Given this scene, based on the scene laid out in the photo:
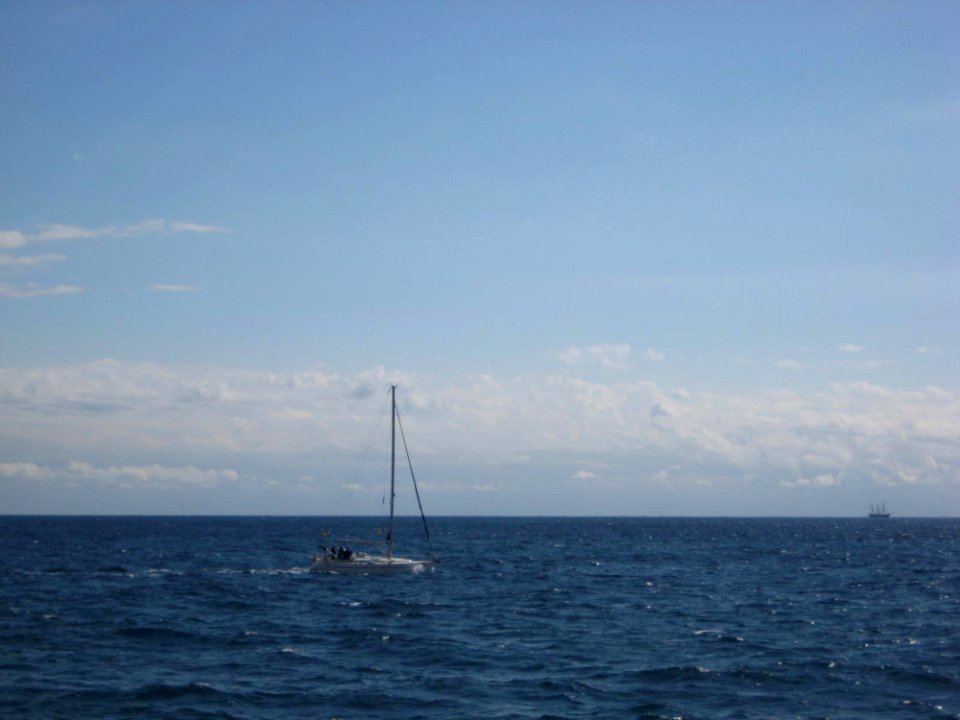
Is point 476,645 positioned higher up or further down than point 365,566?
further down

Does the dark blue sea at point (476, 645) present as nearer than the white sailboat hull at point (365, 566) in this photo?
Yes

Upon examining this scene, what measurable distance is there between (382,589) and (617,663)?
3437cm

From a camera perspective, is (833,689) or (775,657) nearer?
(833,689)

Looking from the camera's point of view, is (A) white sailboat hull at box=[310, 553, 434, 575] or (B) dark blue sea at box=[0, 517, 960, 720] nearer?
(B) dark blue sea at box=[0, 517, 960, 720]

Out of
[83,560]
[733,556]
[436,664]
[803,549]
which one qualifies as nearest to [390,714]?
[436,664]

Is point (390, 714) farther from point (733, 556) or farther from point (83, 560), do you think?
point (733, 556)

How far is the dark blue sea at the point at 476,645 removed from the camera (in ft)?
116

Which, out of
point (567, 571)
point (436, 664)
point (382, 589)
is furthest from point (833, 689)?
point (567, 571)

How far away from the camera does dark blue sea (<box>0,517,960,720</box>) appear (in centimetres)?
3544

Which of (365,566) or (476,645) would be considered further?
(365,566)

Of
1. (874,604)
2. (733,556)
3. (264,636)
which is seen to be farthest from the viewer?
(733,556)

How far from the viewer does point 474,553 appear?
124375 millimetres

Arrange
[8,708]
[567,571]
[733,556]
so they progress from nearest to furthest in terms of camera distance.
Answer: [8,708] < [567,571] < [733,556]

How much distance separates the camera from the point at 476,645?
4759 cm
